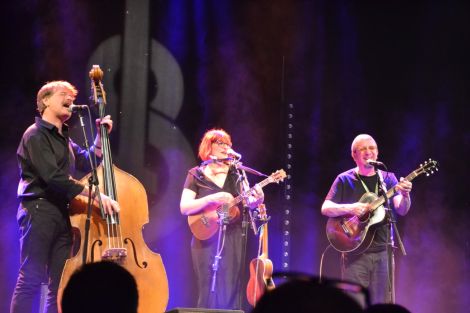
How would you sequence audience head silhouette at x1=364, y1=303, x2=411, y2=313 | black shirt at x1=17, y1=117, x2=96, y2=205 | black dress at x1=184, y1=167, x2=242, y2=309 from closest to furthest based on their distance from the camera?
audience head silhouette at x1=364, y1=303, x2=411, y2=313 < black shirt at x1=17, y1=117, x2=96, y2=205 < black dress at x1=184, y1=167, x2=242, y2=309

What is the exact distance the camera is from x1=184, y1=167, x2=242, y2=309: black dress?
18.2 ft

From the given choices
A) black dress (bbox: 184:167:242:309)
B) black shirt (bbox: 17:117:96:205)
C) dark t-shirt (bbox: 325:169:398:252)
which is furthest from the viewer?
dark t-shirt (bbox: 325:169:398:252)

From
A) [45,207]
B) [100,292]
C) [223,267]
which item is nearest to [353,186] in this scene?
[223,267]

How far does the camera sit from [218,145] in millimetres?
5953

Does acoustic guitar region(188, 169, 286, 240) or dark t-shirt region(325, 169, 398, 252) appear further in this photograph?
dark t-shirt region(325, 169, 398, 252)

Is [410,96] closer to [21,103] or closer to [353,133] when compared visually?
[353,133]

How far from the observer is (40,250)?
451 cm

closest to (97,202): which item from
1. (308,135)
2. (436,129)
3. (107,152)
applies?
(107,152)

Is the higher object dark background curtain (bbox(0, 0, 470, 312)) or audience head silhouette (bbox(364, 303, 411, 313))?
dark background curtain (bbox(0, 0, 470, 312))

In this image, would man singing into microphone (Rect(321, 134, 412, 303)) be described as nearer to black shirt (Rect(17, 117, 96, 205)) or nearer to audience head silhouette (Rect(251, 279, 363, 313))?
black shirt (Rect(17, 117, 96, 205))

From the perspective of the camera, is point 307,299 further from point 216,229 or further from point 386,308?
point 216,229

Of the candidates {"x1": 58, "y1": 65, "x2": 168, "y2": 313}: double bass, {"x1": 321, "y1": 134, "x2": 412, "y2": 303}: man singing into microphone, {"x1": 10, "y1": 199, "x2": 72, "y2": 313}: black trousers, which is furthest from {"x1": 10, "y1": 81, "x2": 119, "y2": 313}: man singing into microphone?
{"x1": 321, "y1": 134, "x2": 412, "y2": 303}: man singing into microphone

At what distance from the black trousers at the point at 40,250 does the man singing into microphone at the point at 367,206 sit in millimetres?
2552

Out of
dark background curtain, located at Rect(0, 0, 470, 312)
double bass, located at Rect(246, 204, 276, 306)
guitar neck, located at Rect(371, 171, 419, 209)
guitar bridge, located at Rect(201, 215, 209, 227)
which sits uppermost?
dark background curtain, located at Rect(0, 0, 470, 312)
